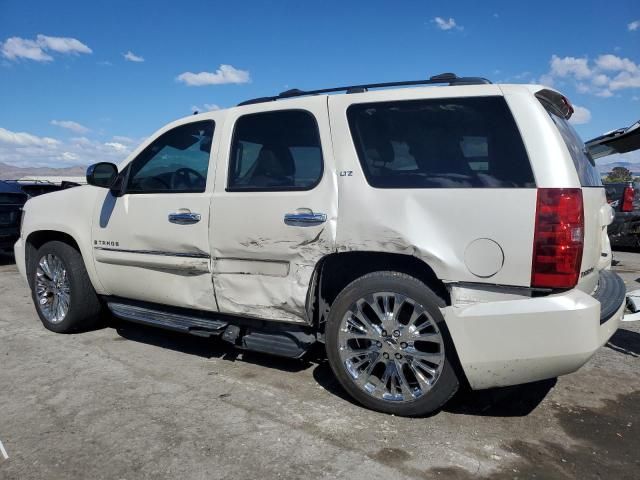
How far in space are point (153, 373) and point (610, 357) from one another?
366cm

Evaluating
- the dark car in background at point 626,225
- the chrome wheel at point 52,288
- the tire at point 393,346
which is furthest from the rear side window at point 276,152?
the dark car in background at point 626,225

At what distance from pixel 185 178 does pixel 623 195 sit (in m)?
8.07

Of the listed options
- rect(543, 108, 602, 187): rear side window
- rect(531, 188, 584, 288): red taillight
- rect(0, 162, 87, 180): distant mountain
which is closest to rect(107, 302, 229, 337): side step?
rect(531, 188, 584, 288): red taillight

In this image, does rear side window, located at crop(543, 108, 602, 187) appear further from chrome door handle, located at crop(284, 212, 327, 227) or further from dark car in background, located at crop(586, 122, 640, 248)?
dark car in background, located at crop(586, 122, 640, 248)

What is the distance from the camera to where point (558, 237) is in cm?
272

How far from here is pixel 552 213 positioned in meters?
2.73

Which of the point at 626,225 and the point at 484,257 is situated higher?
the point at 484,257

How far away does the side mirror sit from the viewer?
431 cm

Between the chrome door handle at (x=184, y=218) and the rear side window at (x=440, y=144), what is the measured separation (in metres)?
1.29

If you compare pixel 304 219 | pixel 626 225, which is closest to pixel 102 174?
pixel 304 219

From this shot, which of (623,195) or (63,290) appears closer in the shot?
(63,290)

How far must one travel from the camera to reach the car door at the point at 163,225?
387 centimetres

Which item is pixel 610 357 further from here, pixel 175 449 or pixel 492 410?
pixel 175 449

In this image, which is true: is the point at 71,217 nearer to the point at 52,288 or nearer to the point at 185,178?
the point at 52,288
